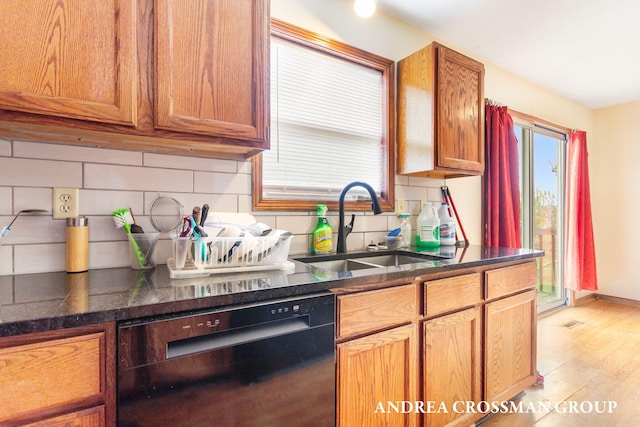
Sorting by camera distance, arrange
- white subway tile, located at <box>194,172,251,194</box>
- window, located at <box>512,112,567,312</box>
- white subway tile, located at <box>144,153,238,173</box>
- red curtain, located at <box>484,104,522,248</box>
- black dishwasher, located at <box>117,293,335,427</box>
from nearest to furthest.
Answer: black dishwasher, located at <box>117,293,335,427</box> < white subway tile, located at <box>144,153,238,173</box> < white subway tile, located at <box>194,172,251,194</box> < red curtain, located at <box>484,104,522,248</box> < window, located at <box>512,112,567,312</box>

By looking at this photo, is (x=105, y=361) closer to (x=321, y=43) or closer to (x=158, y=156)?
(x=158, y=156)

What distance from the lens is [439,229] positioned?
210 cm

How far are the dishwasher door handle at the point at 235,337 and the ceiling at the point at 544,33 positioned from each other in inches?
79.1

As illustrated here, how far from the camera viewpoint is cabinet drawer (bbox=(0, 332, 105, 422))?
686 mm

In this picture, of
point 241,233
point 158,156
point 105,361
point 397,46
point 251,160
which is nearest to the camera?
point 105,361

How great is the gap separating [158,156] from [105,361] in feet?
2.96

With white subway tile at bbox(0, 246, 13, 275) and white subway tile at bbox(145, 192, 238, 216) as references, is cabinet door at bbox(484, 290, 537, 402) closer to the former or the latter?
white subway tile at bbox(145, 192, 238, 216)

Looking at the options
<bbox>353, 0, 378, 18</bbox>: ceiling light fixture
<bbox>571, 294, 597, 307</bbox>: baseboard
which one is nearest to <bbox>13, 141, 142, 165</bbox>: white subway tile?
<bbox>353, 0, 378, 18</bbox>: ceiling light fixture

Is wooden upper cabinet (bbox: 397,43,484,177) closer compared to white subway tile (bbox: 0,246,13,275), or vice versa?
white subway tile (bbox: 0,246,13,275)

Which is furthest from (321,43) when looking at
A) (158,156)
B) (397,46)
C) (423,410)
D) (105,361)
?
(423,410)

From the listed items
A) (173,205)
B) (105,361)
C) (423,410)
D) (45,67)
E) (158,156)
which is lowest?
(423,410)

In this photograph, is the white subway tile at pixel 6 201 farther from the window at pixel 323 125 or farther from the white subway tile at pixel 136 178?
the window at pixel 323 125

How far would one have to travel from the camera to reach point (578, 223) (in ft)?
12.2

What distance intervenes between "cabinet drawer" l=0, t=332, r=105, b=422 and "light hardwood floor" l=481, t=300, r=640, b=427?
194 cm
